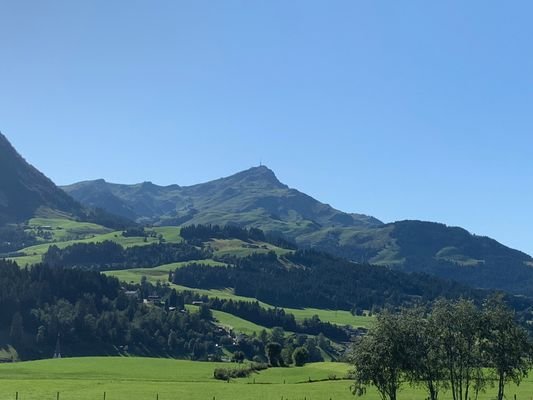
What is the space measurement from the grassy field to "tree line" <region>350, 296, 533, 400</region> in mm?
16857

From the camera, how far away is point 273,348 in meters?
183

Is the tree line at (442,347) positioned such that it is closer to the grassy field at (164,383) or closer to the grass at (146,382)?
the grassy field at (164,383)

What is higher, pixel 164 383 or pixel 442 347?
pixel 442 347

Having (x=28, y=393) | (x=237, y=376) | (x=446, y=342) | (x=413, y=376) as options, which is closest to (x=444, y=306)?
(x=446, y=342)

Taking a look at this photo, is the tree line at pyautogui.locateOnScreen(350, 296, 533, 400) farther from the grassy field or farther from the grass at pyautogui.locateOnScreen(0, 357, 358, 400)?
the grass at pyautogui.locateOnScreen(0, 357, 358, 400)

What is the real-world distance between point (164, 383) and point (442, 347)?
6493 cm

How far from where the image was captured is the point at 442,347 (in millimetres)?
74312

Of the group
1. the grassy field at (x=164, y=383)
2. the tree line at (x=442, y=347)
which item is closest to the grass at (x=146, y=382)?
the grassy field at (x=164, y=383)

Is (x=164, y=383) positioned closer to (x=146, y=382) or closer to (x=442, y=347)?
(x=146, y=382)

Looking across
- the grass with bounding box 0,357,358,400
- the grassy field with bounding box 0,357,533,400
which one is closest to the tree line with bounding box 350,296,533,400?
the grassy field with bounding box 0,357,533,400

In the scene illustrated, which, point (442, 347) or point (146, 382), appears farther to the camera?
point (146, 382)

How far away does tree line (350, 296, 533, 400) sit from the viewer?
70000 millimetres

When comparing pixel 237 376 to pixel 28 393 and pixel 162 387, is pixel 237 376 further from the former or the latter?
pixel 28 393

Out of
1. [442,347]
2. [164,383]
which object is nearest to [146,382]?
[164,383]
